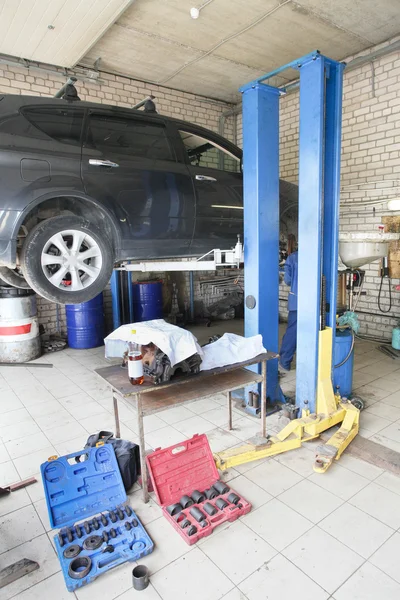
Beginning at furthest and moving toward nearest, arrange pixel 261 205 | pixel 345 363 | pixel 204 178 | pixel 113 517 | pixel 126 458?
1. pixel 204 178
2. pixel 345 363
3. pixel 261 205
4. pixel 126 458
5. pixel 113 517

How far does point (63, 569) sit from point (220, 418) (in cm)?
186

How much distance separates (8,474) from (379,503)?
2387 mm

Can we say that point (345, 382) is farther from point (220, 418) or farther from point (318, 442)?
point (220, 418)

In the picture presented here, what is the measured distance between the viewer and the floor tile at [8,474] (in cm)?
258

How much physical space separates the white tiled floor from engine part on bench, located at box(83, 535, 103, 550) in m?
0.15

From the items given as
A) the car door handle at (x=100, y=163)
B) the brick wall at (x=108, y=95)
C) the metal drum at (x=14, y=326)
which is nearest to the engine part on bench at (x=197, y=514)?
the car door handle at (x=100, y=163)

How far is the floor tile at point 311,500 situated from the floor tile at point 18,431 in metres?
2.13

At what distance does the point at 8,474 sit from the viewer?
267 centimetres

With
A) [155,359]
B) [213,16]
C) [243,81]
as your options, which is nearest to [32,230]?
[155,359]

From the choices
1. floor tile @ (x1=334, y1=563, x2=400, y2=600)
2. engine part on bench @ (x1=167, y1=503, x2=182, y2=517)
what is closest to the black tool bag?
engine part on bench @ (x1=167, y1=503, x2=182, y2=517)

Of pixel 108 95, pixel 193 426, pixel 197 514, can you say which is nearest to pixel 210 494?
pixel 197 514

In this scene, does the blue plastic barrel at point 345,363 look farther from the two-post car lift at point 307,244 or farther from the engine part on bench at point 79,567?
the engine part on bench at point 79,567

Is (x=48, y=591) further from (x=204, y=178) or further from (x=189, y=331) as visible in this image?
(x=204, y=178)

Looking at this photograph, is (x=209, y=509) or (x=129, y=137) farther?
(x=129, y=137)
